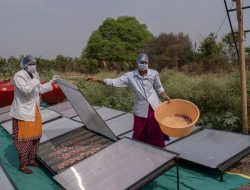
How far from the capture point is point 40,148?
5.80 m

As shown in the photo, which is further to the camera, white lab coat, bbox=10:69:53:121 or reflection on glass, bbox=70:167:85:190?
white lab coat, bbox=10:69:53:121

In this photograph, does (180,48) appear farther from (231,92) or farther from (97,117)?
(97,117)

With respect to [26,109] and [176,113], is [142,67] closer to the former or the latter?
[176,113]

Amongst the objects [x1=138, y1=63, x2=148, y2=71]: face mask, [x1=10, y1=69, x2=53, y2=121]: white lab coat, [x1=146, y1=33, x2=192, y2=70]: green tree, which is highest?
[x1=138, y1=63, x2=148, y2=71]: face mask

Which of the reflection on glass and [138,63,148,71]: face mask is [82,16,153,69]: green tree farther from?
the reflection on glass

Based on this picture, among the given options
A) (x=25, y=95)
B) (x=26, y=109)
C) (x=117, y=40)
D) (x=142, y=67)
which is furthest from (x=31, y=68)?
(x=117, y=40)

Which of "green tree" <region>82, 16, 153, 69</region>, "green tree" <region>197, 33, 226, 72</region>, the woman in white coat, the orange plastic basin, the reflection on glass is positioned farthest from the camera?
"green tree" <region>82, 16, 153, 69</region>

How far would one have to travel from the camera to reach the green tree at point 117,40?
137ft

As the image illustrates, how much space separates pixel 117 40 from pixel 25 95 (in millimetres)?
40427

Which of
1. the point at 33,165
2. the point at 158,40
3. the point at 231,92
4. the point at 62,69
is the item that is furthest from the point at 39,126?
the point at 158,40

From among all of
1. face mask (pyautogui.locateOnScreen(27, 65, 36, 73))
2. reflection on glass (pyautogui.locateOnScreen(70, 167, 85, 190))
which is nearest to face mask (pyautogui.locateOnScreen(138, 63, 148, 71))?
face mask (pyautogui.locateOnScreen(27, 65, 36, 73))

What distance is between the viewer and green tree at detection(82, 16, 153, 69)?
137 feet

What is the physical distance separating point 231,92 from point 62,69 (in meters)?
25.0

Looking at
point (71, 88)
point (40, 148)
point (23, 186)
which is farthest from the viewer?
point (40, 148)
